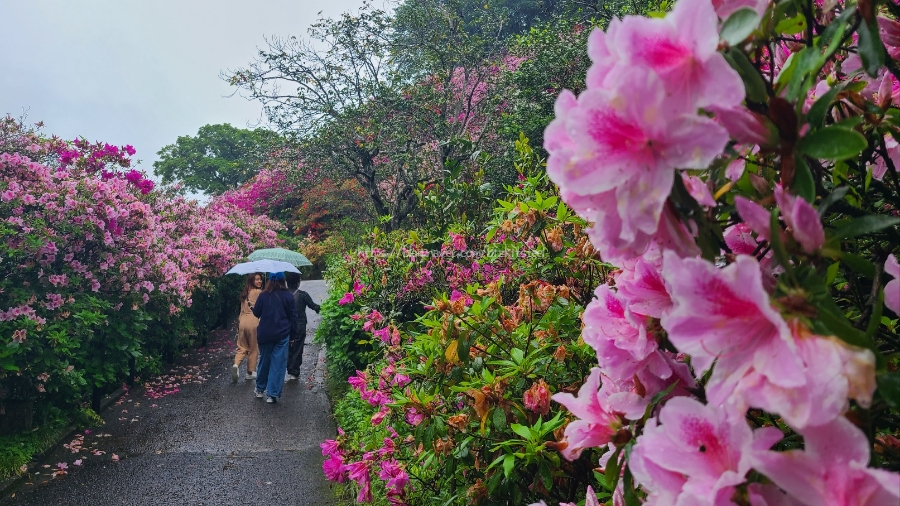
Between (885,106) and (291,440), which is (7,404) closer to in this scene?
(291,440)

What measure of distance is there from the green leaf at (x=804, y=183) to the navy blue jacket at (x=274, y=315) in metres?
7.05

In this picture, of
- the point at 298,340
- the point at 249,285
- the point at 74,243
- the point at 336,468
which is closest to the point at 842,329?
the point at 336,468

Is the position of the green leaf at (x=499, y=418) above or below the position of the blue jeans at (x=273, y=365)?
above

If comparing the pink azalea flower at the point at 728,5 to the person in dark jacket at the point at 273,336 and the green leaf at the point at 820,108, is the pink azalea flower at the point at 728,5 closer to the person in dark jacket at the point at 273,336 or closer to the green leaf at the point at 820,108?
the green leaf at the point at 820,108

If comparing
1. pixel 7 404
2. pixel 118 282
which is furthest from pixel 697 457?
pixel 118 282

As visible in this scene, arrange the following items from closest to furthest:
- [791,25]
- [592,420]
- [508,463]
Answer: [791,25] < [592,420] < [508,463]

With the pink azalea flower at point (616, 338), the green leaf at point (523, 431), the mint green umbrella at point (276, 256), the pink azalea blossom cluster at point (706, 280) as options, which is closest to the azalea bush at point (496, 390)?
the green leaf at point (523, 431)

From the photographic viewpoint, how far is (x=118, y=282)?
6.52m

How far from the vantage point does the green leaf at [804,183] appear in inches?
22.9

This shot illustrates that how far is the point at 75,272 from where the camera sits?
19.8ft

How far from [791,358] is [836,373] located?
0.03 meters

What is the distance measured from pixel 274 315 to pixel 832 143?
714 centimetres

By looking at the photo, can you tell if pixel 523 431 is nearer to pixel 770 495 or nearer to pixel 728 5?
pixel 770 495

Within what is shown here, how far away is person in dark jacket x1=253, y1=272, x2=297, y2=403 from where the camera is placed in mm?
7133
